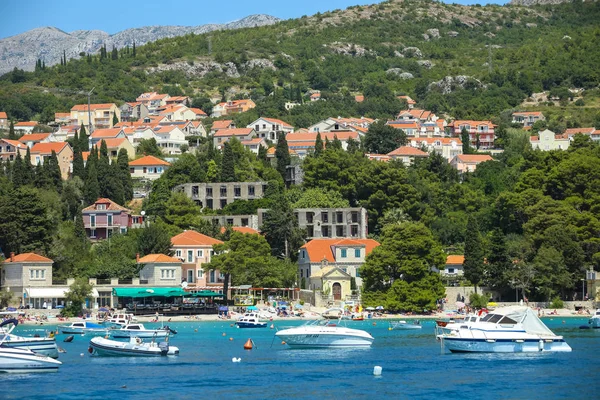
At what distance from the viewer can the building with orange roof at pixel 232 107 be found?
177 metres

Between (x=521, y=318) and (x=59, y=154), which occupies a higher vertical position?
(x=59, y=154)

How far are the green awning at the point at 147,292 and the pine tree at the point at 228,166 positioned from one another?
2510cm

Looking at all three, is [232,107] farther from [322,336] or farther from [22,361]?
[22,361]

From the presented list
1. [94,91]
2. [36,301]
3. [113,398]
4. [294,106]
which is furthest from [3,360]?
[94,91]

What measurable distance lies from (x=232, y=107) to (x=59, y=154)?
53566mm

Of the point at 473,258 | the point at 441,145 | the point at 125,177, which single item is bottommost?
the point at 473,258

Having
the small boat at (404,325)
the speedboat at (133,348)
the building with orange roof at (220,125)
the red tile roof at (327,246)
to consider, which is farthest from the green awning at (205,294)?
the building with orange roof at (220,125)

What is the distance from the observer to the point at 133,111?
173 metres

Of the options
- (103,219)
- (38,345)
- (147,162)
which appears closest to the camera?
(38,345)

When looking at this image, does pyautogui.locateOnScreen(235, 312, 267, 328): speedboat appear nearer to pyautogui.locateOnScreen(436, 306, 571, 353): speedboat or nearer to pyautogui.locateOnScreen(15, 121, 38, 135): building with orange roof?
pyautogui.locateOnScreen(436, 306, 571, 353): speedboat

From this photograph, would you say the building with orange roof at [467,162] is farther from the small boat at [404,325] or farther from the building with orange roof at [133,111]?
the building with orange roof at [133,111]

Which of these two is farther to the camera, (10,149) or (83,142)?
(10,149)

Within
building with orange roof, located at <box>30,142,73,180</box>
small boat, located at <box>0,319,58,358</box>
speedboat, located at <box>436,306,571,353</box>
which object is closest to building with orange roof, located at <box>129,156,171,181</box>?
building with orange roof, located at <box>30,142,73,180</box>

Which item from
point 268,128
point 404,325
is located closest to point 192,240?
point 404,325
